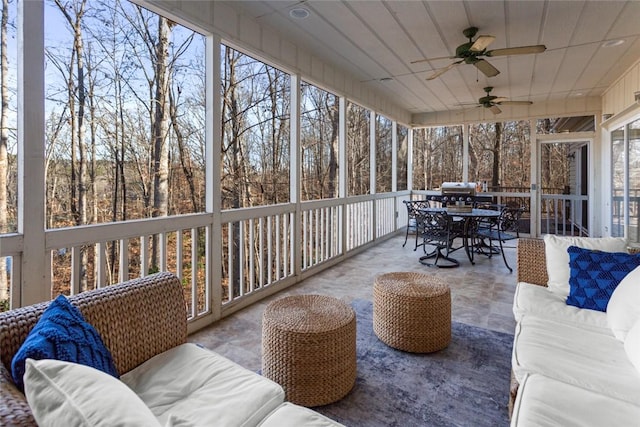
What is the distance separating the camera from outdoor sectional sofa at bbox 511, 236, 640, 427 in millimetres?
1171

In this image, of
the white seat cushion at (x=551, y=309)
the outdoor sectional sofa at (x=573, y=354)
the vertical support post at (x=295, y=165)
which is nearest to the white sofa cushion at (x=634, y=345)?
the outdoor sectional sofa at (x=573, y=354)

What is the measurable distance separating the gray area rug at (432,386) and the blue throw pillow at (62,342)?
1.16 meters

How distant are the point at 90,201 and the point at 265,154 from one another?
206 centimetres

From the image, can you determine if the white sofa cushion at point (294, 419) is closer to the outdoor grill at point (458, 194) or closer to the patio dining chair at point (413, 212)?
the patio dining chair at point (413, 212)

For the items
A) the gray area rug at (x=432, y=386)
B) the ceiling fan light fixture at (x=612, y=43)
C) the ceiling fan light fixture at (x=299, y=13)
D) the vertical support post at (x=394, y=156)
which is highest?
the ceiling fan light fixture at (x=612, y=43)

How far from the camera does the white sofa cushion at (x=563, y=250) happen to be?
2.22 metres

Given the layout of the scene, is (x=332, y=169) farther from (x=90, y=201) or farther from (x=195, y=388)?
(x=195, y=388)

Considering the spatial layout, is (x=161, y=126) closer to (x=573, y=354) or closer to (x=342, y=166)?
(x=342, y=166)

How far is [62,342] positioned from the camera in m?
0.98

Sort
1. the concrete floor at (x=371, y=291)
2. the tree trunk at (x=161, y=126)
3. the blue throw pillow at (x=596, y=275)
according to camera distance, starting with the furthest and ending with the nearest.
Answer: the tree trunk at (x=161, y=126), the concrete floor at (x=371, y=291), the blue throw pillow at (x=596, y=275)

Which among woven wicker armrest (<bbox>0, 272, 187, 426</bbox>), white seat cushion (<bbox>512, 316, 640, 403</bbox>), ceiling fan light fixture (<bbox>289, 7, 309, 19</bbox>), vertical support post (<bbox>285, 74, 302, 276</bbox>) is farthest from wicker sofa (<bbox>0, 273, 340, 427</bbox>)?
ceiling fan light fixture (<bbox>289, 7, 309, 19</bbox>)

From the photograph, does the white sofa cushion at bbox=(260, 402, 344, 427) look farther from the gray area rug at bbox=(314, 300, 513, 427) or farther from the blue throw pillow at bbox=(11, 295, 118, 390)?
the gray area rug at bbox=(314, 300, 513, 427)

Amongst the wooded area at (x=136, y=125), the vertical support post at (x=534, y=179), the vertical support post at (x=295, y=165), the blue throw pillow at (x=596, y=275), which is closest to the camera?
the blue throw pillow at (x=596, y=275)

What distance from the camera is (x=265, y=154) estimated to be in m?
4.11
